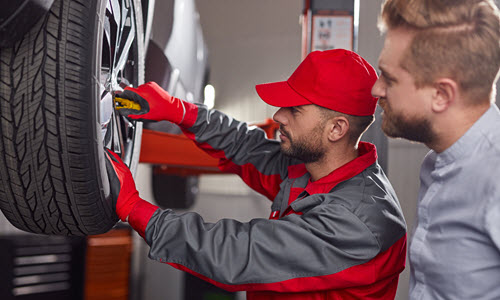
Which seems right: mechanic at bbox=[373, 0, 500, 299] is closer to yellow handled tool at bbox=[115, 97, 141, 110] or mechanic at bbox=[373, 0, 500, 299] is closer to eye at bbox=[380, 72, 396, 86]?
eye at bbox=[380, 72, 396, 86]

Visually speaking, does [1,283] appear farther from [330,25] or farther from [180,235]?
[330,25]

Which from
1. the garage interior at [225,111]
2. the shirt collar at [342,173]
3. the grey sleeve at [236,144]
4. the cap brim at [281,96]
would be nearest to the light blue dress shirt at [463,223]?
the shirt collar at [342,173]

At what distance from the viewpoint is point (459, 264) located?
82 centimetres

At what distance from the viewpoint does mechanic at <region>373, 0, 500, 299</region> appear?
2.62 feet

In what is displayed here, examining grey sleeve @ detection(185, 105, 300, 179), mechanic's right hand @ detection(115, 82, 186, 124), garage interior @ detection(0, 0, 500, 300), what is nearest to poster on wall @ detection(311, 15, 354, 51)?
grey sleeve @ detection(185, 105, 300, 179)

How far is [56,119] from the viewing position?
82cm

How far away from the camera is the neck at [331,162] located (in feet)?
4.03

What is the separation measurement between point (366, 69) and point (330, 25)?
559mm

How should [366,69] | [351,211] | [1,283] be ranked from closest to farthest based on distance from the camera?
[351,211] → [366,69] → [1,283]

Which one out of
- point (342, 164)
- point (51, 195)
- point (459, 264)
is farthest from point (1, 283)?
point (459, 264)

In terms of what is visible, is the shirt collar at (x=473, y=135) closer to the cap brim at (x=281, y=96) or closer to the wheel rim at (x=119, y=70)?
the cap brim at (x=281, y=96)

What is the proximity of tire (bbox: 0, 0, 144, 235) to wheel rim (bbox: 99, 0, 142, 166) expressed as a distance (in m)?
0.08

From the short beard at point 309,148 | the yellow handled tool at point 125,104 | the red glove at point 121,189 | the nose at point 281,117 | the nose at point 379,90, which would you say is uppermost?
the nose at point 379,90

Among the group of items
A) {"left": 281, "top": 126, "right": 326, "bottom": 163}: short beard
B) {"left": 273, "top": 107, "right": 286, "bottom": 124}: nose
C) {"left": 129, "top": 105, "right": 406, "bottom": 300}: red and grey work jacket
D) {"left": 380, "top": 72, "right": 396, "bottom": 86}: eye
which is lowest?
{"left": 129, "top": 105, "right": 406, "bottom": 300}: red and grey work jacket
